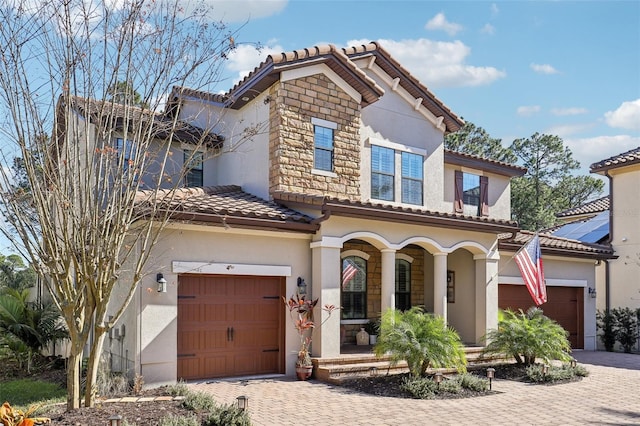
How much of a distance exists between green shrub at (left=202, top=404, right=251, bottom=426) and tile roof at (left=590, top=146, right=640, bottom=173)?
732 inches

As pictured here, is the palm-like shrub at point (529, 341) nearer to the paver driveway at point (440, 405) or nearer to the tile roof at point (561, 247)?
the paver driveway at point (440, 405)

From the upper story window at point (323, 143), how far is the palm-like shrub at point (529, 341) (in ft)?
20.4

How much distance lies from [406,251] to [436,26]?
25.0 feet

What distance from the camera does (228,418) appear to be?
8164 millimetres

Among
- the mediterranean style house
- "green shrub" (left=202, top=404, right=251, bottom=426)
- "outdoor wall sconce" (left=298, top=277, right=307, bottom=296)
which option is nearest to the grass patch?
the mediterranean style house

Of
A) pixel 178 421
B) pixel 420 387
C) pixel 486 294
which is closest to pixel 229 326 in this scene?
pixel 420 387

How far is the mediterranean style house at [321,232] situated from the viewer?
39.7ft

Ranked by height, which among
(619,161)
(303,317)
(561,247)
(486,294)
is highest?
(619,161)

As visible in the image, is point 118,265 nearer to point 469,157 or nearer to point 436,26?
point 436,26

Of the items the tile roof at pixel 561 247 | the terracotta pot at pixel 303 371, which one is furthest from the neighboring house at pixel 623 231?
the terracotta pot at pixel 303 371

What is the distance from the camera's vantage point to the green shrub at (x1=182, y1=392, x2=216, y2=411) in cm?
900

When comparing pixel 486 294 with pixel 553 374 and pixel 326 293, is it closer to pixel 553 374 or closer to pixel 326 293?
pixel 553 374

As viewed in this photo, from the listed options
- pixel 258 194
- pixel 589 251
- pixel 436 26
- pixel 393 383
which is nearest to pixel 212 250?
pixel 258 194

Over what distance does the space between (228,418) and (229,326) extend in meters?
4.65
